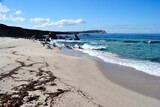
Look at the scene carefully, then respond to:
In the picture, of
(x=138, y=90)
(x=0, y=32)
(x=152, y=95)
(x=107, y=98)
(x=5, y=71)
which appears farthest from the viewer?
(x=0, y=32)

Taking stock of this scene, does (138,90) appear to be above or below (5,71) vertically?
below

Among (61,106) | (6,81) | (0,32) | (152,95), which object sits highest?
(0,32)

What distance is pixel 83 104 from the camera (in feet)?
9.12

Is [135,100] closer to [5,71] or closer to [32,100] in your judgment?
[32,100]

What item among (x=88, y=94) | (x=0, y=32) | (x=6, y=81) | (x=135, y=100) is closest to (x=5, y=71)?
(x=6, y=81)

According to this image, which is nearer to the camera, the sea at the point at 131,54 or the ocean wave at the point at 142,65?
the ocean wave at the point at 142,65

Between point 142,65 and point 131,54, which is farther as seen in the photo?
point 131,54

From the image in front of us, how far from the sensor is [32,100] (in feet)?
9.09

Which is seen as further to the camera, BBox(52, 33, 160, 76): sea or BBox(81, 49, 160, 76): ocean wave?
BBox(52, 33, 160, 76): sea

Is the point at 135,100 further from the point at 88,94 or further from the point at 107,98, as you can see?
the point at 88,94

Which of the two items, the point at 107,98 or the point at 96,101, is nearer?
the point at 96,101

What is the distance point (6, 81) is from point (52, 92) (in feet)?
5.57

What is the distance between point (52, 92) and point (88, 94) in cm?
103

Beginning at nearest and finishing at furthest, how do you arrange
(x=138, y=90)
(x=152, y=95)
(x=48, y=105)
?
(x=48, y=105), (x=152, y=95), (x=138, y=90)
